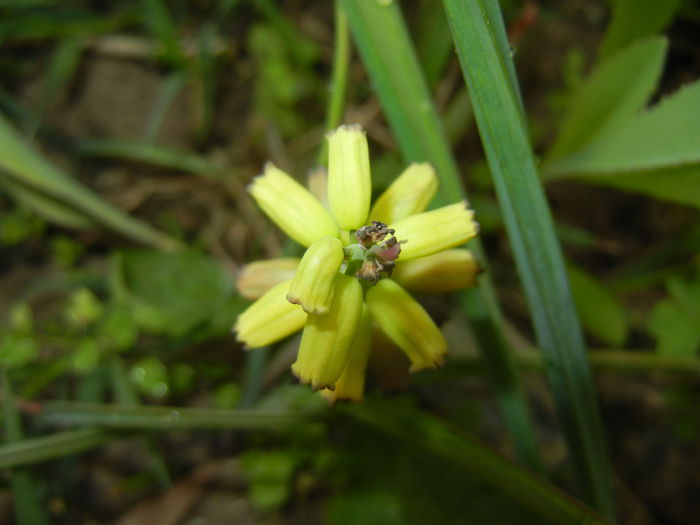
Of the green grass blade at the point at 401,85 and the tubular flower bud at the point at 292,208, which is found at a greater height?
the green grass blade at the point at 401,85

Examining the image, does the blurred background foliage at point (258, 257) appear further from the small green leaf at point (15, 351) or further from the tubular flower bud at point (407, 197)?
the tubular flower bud at point (407, 197)

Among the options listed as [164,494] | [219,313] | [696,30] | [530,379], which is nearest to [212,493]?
[164,494]

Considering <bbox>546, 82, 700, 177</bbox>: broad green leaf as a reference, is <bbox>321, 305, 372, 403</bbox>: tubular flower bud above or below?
below

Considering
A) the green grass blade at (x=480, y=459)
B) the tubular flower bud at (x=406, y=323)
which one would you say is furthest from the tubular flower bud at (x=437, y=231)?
the green grass blade at (x=480, y=459)

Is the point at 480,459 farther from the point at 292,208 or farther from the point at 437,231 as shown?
the point at 292,208

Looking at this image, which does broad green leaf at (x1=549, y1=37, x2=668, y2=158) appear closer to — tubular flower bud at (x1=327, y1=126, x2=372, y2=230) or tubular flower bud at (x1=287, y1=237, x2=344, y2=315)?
tubular flower bud at (x1=327, y1=126, x2=372, y2=230)

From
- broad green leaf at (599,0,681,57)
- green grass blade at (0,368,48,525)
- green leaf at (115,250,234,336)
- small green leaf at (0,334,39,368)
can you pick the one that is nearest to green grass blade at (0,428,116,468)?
green grass blade at (0,368,48,525)
